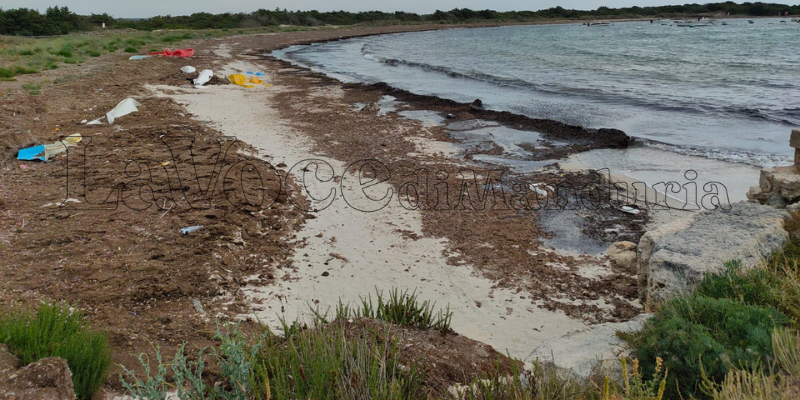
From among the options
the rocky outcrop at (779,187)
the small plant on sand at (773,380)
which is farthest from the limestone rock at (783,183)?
the small plant on sand at (773,380)

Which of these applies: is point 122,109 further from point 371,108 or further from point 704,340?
point 704,340

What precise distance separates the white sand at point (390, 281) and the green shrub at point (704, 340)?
904mm

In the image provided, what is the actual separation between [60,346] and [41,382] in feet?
1.50

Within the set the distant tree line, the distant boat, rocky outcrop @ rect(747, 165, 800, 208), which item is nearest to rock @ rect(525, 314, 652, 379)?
rocky outcrop @ rect(747, 165, 800, 208)

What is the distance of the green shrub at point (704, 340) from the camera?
2637mm

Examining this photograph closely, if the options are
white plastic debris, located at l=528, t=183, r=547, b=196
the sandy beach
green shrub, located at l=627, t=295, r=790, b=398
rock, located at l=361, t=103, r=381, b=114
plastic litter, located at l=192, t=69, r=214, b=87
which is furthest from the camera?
plastic litter, located at l=192, t=69, r=214, b=87

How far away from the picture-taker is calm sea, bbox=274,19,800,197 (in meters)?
10.6

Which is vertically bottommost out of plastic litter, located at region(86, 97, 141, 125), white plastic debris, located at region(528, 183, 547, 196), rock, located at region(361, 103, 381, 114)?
white plastic debris, located at region(528, 183, 547, 196)

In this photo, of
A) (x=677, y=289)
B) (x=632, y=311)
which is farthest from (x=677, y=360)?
(x=632, y=311)

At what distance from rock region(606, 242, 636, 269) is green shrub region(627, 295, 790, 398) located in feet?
7.53

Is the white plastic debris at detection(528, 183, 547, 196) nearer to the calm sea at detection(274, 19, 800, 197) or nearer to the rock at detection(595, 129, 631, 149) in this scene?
the calm sea at detection(274, 19, 800, 197)

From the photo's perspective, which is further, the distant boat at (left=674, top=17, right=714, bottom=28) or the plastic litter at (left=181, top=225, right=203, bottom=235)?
the distant boat at (left=674, top=17, right=714, bottom=28)

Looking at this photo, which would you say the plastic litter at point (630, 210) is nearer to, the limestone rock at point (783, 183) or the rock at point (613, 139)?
the limestone rock at point (783, 183)

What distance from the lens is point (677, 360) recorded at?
273 cm
